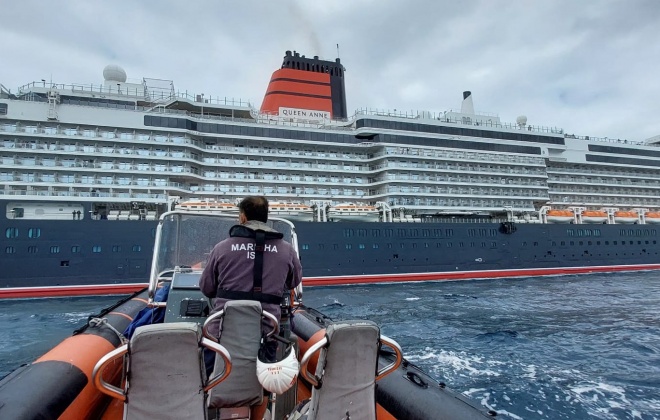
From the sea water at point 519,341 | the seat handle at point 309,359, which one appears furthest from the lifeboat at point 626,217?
the seat handle at point 309,359

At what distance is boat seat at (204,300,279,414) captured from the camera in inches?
77.4

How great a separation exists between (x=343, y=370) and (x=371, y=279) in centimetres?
1707

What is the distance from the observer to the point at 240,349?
2.03m

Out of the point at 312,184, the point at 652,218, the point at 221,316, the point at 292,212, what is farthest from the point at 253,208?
the point at 652,218

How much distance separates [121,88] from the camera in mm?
22516

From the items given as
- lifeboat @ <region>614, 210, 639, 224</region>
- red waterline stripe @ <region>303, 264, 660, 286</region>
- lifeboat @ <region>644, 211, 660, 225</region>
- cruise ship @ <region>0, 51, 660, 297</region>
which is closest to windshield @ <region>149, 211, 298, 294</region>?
cruise ship @ <region>0, 51, 660, 297</region>

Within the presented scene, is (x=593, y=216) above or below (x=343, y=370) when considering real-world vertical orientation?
above

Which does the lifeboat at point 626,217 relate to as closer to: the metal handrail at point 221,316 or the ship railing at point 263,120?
the ship railing at point 263,120

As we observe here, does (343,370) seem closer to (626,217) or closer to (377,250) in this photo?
(377,250)

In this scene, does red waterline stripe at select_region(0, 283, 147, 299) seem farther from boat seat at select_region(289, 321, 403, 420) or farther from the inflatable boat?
boat seat at select_region(289, 321, 403, 420)

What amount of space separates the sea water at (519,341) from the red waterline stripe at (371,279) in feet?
2.98

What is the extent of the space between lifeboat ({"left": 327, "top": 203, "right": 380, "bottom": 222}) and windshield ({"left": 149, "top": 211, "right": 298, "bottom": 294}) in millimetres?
15485

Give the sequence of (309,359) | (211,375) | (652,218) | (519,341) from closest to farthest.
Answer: (309,359) < (211,375) < (519,341) < (652,218)

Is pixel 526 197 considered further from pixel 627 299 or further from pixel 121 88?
pixel 121 88
